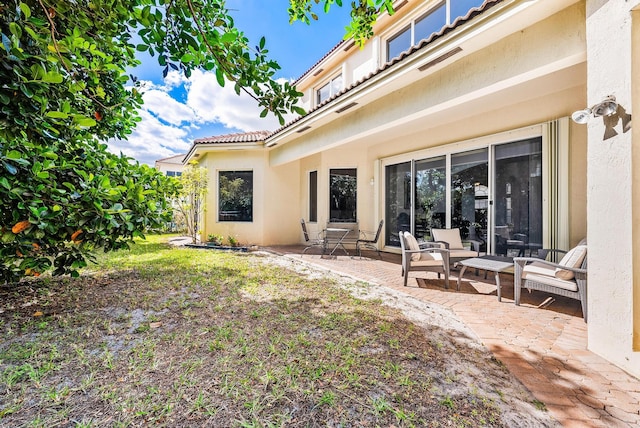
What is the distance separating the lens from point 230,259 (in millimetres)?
7777

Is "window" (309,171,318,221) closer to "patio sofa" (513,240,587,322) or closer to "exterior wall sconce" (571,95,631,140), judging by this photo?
"patio sofa" (513,240,587,322)

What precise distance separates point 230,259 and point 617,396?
746cm

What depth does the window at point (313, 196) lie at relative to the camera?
1105 centimetres

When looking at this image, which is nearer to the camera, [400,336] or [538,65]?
[400,336]

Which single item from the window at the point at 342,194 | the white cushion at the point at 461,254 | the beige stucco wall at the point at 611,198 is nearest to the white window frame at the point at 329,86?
the window at the point at 342,194

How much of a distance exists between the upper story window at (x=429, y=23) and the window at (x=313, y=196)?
495 centimetres

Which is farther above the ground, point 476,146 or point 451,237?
point 476,146

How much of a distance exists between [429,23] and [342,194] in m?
5.77

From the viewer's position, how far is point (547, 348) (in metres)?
3.01

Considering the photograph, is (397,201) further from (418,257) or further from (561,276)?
(561,276)

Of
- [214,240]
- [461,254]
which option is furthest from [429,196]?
[214,240]

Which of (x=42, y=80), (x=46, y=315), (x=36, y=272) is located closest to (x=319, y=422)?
(x=42, y=80)

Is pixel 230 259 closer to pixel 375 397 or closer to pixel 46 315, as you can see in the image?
pixel 46 315

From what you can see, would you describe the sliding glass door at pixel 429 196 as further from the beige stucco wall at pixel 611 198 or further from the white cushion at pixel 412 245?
the beige stucco wall at pixel 611 198
